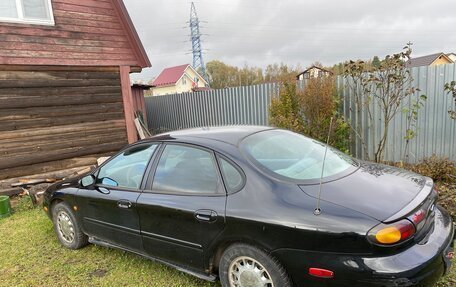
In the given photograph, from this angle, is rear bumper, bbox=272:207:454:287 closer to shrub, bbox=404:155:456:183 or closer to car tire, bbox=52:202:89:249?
car tire, bbox=52:202:89:249

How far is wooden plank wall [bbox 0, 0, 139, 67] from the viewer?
7.23 m

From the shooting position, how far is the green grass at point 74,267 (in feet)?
11.5

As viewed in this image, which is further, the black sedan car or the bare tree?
the bare tree

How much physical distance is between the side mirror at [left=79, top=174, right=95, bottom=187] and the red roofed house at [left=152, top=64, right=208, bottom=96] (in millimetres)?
43091

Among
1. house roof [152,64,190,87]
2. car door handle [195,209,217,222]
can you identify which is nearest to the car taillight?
car door handle [195,209,217,222]

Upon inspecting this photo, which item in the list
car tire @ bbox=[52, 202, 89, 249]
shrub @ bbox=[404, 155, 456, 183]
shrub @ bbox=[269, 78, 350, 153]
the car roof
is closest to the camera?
the car roof

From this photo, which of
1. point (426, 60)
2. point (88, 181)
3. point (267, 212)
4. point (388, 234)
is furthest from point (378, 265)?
point (426, 60)

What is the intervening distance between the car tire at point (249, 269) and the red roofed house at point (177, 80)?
1755 inches

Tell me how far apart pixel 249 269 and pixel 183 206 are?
0.80 m

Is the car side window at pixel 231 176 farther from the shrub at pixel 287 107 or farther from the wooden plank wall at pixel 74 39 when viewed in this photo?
the wooden plank wall at pixel 74 39

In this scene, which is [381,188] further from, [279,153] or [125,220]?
[125,220]

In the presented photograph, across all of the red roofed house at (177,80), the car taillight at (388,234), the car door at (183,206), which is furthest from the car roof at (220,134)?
A: the red roofed house at (177,80)

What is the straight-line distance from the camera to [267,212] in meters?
2.53

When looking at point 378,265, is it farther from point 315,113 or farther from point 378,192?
point 315,113
